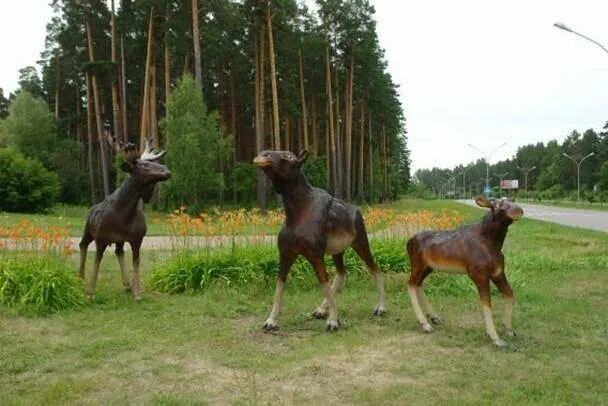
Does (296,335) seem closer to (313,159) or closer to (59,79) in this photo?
→ (313,159)

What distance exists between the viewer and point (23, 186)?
86.0ft

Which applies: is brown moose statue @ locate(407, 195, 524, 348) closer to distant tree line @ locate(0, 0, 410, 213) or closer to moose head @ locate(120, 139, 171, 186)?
moose head @ locate(120, 139, 171, 186)

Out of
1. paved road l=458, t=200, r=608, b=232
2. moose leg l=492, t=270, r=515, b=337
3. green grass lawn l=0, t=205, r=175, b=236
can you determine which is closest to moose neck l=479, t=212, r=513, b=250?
moose leg l=492, t=270, r=515, b=337

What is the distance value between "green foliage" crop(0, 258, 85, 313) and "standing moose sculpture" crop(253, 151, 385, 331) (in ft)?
9.67

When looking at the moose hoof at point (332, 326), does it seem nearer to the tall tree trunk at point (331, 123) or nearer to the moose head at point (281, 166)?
the moose head at point (281, 166)

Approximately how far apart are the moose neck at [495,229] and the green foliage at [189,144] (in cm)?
1952

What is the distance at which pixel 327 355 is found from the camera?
16.8 ft

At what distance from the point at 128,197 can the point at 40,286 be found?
1640 mm

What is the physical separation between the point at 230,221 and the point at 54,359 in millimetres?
4272

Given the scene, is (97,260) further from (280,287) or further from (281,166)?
(281,166)

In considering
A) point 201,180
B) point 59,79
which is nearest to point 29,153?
point 59,79

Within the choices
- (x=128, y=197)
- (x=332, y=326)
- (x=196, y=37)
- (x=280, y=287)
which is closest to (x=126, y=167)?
(x=128, y=197)

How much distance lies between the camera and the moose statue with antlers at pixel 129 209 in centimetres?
710

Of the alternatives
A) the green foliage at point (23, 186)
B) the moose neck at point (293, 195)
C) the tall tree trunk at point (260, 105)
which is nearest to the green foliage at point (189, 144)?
the tall tree trunk at point (260, 105)
